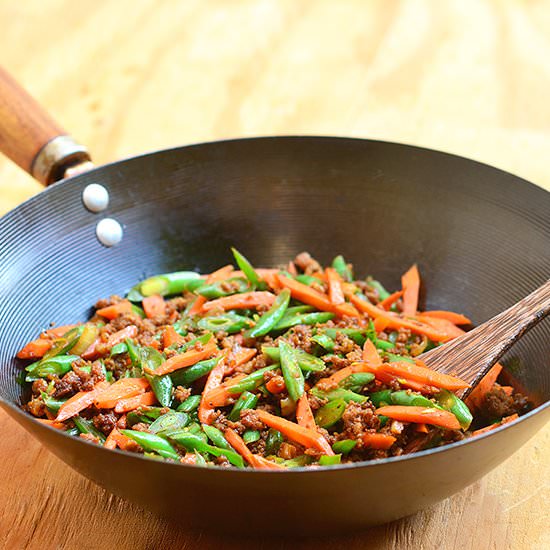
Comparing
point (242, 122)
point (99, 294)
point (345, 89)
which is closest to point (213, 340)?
point (99, 294)

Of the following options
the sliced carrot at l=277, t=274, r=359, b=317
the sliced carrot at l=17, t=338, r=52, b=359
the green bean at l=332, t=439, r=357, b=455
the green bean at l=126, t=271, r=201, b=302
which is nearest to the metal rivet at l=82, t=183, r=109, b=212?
the green bean at l=126, t=271, r=201, b=302

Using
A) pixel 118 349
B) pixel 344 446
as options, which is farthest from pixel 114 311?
pixel 344 446

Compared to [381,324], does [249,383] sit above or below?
above

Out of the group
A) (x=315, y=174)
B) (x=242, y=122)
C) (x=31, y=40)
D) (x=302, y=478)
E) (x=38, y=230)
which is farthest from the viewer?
(x=31, y=40)

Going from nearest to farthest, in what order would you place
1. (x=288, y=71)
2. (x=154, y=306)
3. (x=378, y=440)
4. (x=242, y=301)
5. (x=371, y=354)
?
1. (x=378, y=440)
2. (x=371, y=354)
3. (x=242, y=301)
4. (x=154, y=306)
5. (x=288, y=71)

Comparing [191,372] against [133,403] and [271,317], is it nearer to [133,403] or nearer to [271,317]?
[133,403]

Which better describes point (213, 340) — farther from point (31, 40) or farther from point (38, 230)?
point (31, 40)
